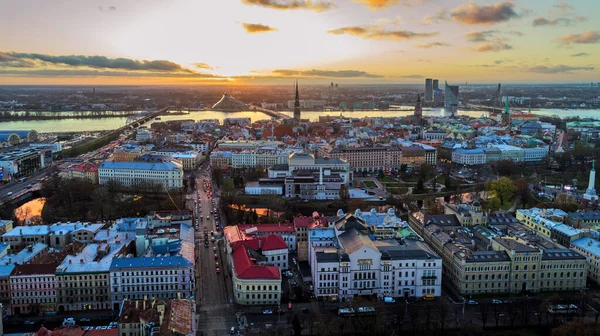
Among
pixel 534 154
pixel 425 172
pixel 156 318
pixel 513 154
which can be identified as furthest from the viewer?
pixel 534 154

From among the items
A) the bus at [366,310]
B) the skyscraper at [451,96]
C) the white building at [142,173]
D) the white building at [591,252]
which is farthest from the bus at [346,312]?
the skyscraper at [451,96]

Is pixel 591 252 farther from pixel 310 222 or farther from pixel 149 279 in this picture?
pixel 149 279

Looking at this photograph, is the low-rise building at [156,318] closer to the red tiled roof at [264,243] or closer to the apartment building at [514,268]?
the red tiled roof at [264,243]

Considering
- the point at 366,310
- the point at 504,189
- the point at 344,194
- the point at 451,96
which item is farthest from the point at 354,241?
the point at 451,96

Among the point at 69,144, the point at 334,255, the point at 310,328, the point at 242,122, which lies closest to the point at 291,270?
the point at 334,255

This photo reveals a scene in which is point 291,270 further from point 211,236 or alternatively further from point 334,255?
point 211,236

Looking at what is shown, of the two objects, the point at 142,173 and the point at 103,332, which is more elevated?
the point at 142,173

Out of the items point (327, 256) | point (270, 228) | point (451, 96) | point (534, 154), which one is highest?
point (451, 96)

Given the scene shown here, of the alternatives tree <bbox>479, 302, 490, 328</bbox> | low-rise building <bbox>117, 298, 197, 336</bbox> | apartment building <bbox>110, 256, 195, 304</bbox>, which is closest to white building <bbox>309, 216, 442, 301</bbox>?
tree <bbox>479, 302, 490, 328</bbox>
